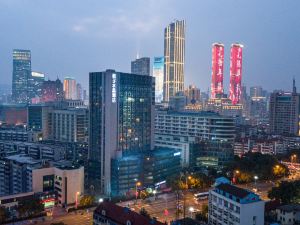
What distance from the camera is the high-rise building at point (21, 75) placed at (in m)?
129

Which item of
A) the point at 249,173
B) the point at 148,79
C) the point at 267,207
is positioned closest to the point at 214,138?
the point at 249,173

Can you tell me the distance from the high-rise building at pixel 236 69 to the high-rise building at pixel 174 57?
17486 mm

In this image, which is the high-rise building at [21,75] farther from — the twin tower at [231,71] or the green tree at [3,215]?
the green tree at [3,215]

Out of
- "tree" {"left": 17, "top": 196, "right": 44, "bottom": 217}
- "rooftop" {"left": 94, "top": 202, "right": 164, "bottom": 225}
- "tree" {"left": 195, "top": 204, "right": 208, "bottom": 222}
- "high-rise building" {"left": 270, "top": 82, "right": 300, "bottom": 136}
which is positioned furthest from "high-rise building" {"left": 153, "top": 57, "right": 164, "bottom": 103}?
"rooftop" {"left": 94, "top": 202, "right": 164, "bottom": 225}

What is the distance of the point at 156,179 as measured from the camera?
36.7 m

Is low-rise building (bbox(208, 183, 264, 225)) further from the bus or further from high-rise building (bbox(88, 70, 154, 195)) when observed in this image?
high-rise building (bbox(88, 70, 154, 195))

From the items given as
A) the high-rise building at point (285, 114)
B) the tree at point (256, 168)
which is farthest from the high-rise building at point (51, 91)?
the tree at point (256, 168)

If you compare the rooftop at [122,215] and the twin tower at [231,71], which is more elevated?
the twin tower at [231,71]

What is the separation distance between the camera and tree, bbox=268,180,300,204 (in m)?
29.2

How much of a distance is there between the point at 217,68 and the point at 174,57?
20.0 m

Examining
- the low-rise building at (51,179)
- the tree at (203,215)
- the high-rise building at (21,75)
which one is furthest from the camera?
the high-rise building at (21,75)

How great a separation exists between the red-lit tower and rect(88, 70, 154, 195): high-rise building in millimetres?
91011

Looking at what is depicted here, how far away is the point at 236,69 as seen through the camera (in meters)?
133

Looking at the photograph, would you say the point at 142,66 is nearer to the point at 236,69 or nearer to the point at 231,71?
the point at 231,71
